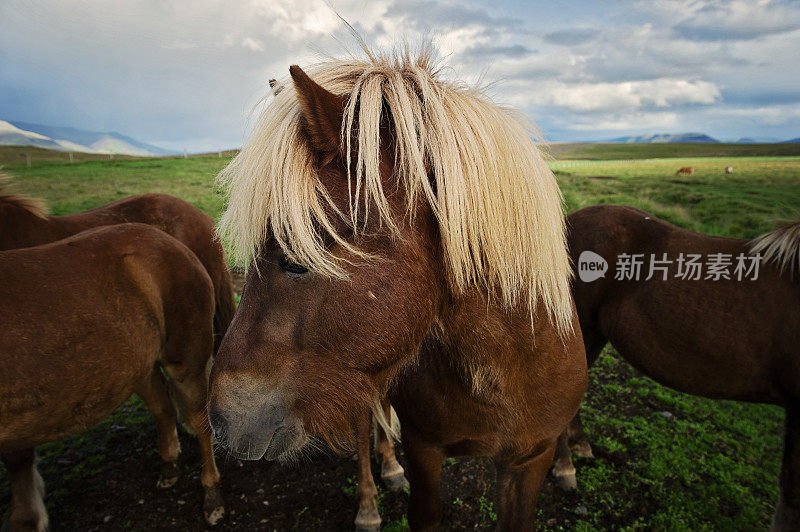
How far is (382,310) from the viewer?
1252 millimetres

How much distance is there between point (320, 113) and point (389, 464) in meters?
3.27

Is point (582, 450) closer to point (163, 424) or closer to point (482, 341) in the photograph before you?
point (482, 341)

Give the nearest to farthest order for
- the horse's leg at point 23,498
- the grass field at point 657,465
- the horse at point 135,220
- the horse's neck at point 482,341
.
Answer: the horse's neck at point 482,341 < the horse's leg at point 23,498 < the grass field at point 657,465 < the horse at point 135,220

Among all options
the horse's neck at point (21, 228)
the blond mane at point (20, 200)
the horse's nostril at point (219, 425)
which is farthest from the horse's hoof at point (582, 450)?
the blond mane at point (20, 200)

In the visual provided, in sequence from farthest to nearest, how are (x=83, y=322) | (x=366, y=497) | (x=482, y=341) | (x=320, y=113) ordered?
(x=366, y=497) < (x=83, y=322) < (x=482, y=341) < (x=320, y=113)

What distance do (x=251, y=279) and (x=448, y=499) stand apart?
9.56 ft

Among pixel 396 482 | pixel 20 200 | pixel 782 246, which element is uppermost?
pixel 20 200

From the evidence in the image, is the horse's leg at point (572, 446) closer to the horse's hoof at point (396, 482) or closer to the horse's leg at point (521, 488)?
the horse's leg at point (521, 488)

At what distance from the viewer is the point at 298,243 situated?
119 centimetres

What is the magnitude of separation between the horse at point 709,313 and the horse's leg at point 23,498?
413 cm

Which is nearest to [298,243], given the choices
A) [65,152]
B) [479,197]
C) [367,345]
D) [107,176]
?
[367,345]

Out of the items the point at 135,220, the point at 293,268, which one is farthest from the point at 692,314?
the point at 135,220

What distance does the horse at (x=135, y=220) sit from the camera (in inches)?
150

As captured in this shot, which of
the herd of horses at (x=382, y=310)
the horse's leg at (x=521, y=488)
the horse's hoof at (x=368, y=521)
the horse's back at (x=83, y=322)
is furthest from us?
the horse's hoof at (x=368, y=521)
